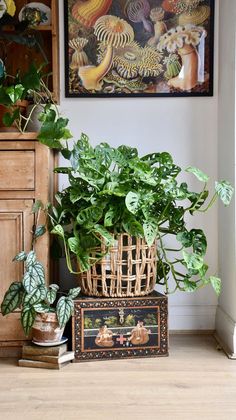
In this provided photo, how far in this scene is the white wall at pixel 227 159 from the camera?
205 centimetres

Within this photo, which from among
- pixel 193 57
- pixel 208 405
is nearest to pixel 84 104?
pixel 193 57

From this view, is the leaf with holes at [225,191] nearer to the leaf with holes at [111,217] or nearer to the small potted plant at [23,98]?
the leaf with holes at [111,217]

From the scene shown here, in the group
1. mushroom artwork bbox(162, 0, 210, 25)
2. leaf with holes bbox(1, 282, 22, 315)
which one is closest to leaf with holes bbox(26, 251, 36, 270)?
leaf with holes bbox(1, 282, 22, 315)

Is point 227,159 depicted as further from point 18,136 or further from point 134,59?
point 18,136

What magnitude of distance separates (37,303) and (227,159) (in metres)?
1.09

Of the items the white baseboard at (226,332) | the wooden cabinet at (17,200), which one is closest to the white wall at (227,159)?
the white baseboard at (226,332)

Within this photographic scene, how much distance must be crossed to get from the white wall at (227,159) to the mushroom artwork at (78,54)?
687mm

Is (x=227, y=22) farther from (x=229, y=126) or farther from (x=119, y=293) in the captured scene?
(x=119, y=293)

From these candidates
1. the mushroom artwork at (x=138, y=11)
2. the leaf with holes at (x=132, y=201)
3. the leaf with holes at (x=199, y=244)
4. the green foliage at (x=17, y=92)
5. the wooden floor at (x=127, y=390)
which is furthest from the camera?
the mushroom artwork at (x=138, y=11)

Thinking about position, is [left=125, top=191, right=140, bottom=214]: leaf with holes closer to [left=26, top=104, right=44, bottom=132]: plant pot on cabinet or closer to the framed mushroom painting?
[left=26, top=104, right=44, bottom=132]: plant pot on cabinet

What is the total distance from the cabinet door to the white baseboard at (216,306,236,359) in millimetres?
901

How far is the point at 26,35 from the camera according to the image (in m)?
2.16

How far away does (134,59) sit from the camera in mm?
2309

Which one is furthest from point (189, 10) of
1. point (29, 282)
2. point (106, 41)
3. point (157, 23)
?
point (29, 282)
